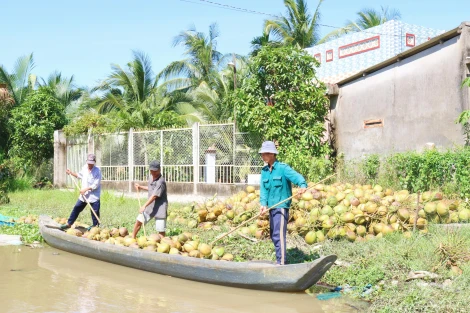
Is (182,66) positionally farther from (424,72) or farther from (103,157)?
(424,72)

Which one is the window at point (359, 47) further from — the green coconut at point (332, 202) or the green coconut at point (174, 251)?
the green coconut at point (174, 251)

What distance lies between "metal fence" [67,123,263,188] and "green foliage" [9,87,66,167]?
11.5 ft

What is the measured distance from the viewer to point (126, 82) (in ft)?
82.5

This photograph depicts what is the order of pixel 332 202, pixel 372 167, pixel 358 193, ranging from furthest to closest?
pixel 372 167 → pixel 358 193 → pixel 332 202

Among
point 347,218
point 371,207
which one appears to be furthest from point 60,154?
point 371,207

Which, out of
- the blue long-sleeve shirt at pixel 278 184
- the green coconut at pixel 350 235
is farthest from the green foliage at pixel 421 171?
the blue long-sleeve shirt at pixel 278 184

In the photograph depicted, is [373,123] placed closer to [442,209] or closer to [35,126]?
[442,209]

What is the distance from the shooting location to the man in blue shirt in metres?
6.74

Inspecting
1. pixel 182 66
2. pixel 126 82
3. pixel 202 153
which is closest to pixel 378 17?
pixel 182 66

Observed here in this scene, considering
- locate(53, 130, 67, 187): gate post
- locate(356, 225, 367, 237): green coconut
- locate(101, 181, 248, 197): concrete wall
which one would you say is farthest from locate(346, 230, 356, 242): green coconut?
locate(53, 130, 67, 187): gate post

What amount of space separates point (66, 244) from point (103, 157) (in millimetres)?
9814

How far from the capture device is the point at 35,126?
2169 cm

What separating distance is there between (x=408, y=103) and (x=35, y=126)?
15461 millimetres

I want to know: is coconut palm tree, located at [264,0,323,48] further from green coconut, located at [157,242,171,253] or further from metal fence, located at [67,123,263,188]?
green coconut, located at [157,242,171,253]
